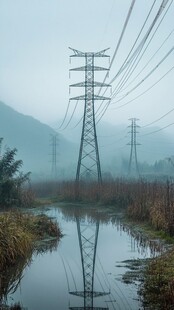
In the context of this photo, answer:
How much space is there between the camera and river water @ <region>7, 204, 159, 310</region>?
9273mm

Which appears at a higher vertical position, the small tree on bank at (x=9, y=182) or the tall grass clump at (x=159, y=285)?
the small tree on bank at (x=9, y=182)

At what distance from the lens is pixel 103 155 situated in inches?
7677

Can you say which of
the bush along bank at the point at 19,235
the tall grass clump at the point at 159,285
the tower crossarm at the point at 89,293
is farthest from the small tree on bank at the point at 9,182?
the tower crossarm at the point at 89,293

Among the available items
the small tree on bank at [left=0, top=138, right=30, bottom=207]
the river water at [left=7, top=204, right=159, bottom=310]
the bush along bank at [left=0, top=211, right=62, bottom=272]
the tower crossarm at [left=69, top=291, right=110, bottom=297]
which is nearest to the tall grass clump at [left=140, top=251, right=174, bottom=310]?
the river water at [left=7, top=204, right=159, bottom=310]

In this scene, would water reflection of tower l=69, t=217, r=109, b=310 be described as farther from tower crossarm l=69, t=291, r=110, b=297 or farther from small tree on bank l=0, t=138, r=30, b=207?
small tree on bank l=0, t=138, r=30, b=207

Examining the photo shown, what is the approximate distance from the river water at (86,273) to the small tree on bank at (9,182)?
775cm

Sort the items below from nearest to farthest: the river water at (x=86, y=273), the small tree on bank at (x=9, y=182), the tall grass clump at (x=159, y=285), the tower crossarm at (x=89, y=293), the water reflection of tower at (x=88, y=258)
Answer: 1. the tall grass clump at (x=159, y=285)
2. the river water at (x=86, y=273)
3. the water reflection of tower at (x=88, y=258)
4. the tower crossarm at (x=89, y=293)
5. the small tree on bank at (x=9, y=182)

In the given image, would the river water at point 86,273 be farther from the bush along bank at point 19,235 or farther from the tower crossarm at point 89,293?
the bush along bank at point 19,235

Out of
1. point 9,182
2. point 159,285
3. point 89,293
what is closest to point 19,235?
point 89,293

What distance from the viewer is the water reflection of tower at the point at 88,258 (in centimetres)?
961

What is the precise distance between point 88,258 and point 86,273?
1821mm

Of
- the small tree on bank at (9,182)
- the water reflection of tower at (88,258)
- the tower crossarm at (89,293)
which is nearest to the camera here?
the water reflection of tower at (88,258)

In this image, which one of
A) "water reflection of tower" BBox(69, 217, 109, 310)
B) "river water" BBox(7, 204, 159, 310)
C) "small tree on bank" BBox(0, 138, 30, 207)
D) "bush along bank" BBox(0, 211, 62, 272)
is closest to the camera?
"river water" BBox(7, 204, 159, 310)

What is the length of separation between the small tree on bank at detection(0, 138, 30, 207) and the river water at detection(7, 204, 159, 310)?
25.4 ft
